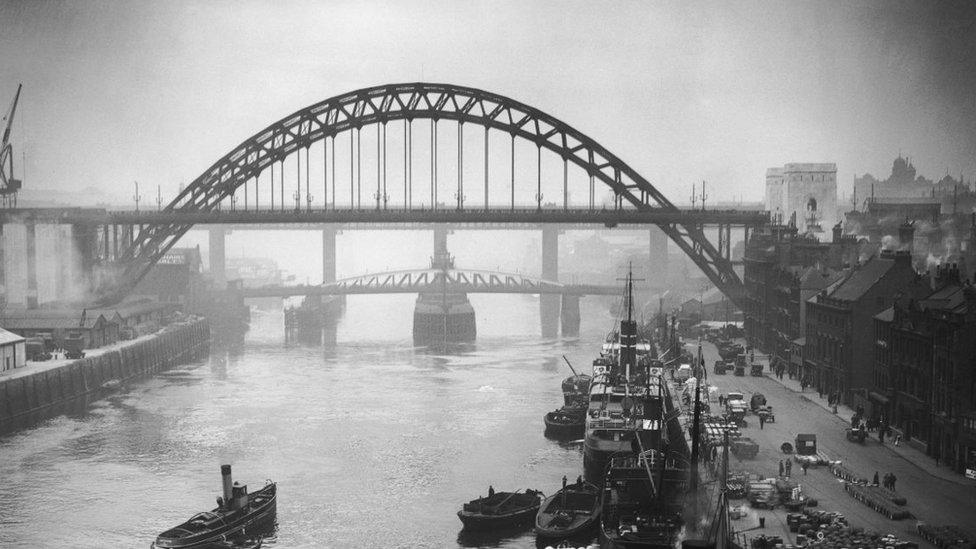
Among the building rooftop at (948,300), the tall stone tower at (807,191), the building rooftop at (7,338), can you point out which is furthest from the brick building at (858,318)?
the tall stone tower at (807,191)

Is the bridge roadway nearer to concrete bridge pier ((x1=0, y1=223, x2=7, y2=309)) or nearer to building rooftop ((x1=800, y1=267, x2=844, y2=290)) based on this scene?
concrete bridge pier ((x1=0, y1=223, x2=7, y2=309))

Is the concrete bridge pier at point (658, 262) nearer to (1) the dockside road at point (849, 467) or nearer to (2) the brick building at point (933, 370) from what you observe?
(1) the dockside road at point (849, 467)

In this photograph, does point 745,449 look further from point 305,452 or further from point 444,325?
point 444,325

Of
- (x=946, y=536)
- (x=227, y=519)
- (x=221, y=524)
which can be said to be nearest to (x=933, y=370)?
(x=946, y=536)

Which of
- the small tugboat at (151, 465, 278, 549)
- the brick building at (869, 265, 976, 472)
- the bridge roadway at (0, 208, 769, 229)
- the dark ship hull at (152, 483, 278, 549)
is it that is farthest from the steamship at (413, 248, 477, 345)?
the dark ship hull at (152, 483, 278, 549)

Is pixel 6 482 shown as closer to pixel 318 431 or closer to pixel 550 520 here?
pixel 318 431

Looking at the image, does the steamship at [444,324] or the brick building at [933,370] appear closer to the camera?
the brick building at [933,370]
